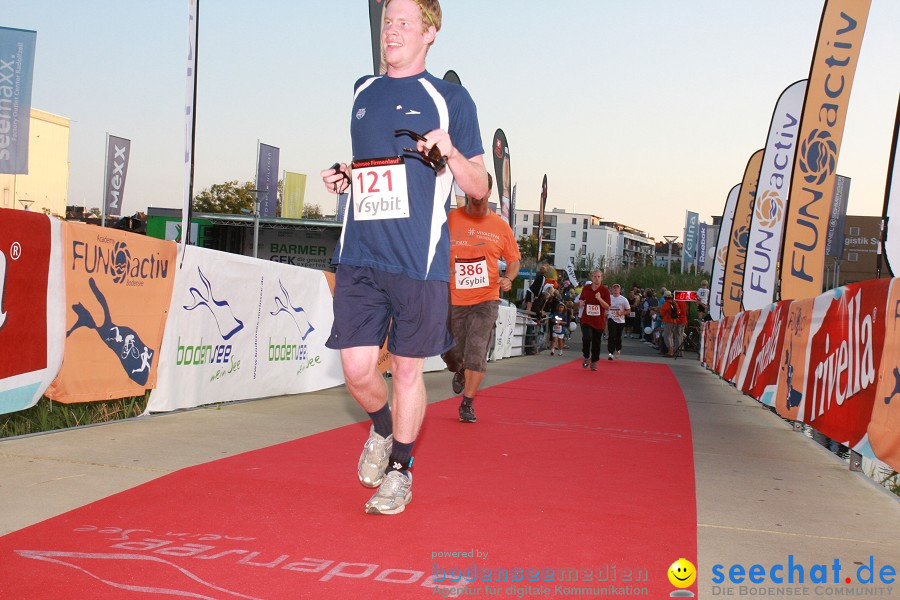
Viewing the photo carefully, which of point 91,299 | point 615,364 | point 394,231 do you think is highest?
point 394,231

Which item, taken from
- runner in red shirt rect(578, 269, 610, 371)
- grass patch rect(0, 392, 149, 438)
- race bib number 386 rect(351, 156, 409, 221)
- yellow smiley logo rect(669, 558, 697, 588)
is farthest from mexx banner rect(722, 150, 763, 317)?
yellow smiley logo rect(669, 558, 697, 588)

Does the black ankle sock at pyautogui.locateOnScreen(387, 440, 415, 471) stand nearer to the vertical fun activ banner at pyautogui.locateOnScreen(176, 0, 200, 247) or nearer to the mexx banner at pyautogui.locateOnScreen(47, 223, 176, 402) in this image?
the mexx banner at pyautogui.locateOnScreen(47, 223, 176, 402)

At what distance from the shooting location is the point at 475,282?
312 inches

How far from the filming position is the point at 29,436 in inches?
218

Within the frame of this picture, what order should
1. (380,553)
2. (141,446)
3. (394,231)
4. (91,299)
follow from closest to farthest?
1. (380,553)
2. (394,231)
3. (141,446)
4. (91,299)

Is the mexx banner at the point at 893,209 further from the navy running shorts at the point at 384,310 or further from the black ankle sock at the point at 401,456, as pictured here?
the black ankle sock at the point at 401,456

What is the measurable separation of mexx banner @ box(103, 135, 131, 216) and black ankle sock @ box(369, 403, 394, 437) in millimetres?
33909

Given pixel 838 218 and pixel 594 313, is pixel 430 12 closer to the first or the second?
pixel 594 313

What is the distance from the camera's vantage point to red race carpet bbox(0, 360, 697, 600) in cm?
287

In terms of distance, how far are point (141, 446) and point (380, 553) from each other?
109 inches

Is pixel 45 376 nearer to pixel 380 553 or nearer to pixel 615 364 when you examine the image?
pixel 380 553

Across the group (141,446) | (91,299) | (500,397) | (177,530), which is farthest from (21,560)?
(500,397)

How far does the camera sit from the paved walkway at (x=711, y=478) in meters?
3.61

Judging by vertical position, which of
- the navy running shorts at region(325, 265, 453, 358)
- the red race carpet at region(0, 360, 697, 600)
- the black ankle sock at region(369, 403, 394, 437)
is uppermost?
the navy running shorts at region(325, 265, 453, 358)
